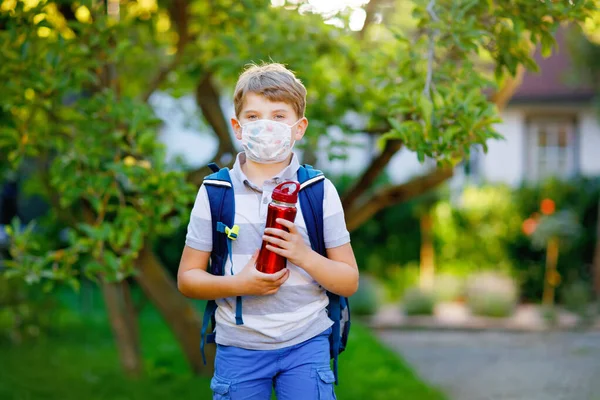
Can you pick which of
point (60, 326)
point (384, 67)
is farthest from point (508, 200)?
point (384, 67)

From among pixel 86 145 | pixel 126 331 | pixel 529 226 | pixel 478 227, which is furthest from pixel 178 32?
pixel 478 227

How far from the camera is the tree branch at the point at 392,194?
5703 mm

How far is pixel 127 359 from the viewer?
6.22 m

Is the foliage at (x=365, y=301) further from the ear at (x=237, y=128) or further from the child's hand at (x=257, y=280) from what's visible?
the child's hand at (x=257, y=280)

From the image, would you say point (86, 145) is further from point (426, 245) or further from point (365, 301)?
point (426, 245)

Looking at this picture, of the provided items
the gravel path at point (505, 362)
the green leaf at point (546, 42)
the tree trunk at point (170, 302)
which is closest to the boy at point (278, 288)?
the green leaf at point (546, 42)

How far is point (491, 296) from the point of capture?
11773mm

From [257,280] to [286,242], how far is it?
0.15m

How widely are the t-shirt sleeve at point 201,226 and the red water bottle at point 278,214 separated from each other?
24 cm

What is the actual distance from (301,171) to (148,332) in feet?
22.1

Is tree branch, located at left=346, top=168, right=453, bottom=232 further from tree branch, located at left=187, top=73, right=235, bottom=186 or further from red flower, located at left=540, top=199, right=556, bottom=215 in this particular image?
red flower, located at left=540, top=199, right=556, bottom=215

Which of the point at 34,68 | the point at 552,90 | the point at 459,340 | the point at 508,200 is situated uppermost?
the point at 552,90

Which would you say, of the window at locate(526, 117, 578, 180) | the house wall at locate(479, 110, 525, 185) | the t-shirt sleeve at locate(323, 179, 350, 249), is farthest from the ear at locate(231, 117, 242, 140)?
the window at locate(526, 117, 578, 180)

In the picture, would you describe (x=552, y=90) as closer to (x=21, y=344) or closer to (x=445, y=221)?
(x=445, y=221)
